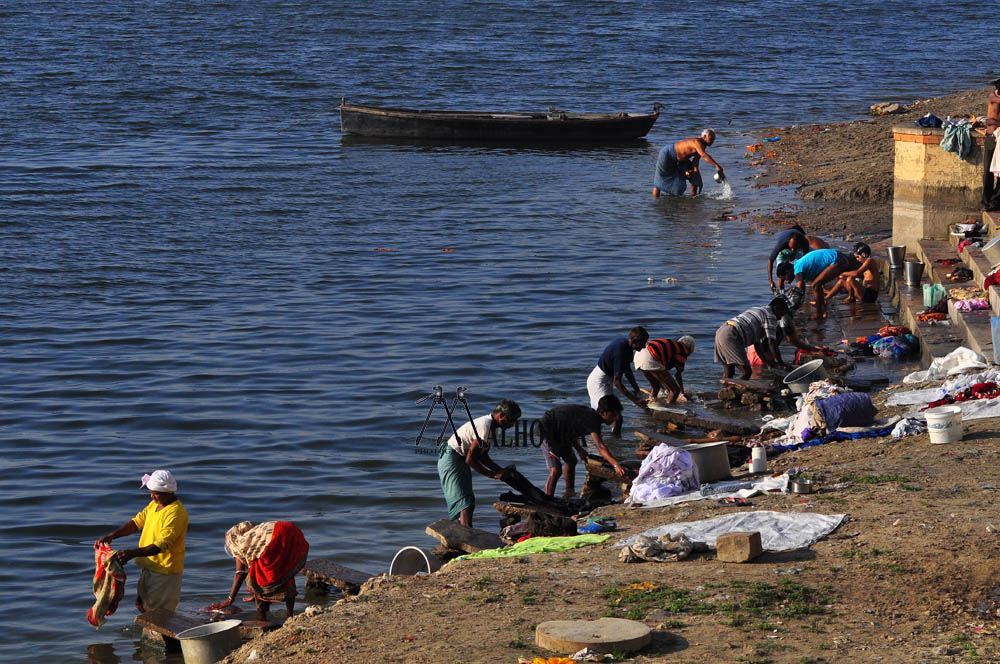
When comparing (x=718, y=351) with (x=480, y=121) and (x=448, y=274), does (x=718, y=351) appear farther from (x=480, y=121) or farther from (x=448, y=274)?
(x=480, y=121)

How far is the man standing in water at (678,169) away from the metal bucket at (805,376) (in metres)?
12.5

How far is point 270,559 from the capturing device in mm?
9391

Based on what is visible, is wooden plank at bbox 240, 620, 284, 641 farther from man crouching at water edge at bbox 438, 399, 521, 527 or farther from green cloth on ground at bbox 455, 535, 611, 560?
man crouching at water edge at bbox 438, 399, 521, 527

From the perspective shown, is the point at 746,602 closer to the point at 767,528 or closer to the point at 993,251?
the point at 767,528

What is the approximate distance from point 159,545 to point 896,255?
478 inches

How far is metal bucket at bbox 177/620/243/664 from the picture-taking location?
27.6 feet

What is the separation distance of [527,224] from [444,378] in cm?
965

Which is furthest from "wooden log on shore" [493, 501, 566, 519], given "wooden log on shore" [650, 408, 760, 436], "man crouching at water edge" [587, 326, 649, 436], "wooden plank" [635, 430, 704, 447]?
"wooden log on shore" [650, 408, 760, 436]

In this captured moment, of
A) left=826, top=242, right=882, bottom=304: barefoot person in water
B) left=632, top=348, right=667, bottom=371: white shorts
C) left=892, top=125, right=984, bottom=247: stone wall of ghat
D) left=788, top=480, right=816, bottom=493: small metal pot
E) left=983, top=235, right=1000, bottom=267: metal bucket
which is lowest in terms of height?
left=788, top=480, right=816, bottom=493: small metal pot

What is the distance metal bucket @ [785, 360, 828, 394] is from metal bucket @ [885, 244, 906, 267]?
4.58 m

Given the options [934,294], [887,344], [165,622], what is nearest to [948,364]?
[887,344]

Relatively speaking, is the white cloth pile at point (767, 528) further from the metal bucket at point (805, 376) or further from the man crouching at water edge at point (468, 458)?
the metal bucket at point (805, 376)

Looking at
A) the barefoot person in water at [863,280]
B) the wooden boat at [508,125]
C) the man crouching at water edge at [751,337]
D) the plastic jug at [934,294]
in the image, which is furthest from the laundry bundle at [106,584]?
the wooden boat at [508,125]

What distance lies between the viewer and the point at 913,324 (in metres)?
15.7
